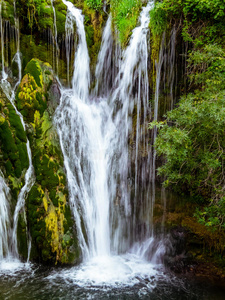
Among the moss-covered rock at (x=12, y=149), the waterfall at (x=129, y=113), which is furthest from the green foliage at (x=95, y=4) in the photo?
the moss-covered rock at (x=12, y=149)

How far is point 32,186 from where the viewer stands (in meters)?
5.96

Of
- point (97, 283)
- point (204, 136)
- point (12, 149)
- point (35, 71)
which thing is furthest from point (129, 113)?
point (97, 283)

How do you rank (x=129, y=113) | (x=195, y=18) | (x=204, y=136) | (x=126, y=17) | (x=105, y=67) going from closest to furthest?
(x=204, y=136)
(x=195, y=18)
(x=129, y=113)
(x=126, y=17)
(x=105, y=67)

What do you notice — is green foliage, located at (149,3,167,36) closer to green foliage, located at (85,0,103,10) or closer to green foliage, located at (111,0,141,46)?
green foliage, located at (111,0,141,46)

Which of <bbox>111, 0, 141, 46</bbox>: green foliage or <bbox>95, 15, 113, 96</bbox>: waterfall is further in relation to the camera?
<bbox>95, 15, 113, 96</bbox>: waterfall

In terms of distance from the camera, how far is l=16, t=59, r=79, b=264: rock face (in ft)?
18.5

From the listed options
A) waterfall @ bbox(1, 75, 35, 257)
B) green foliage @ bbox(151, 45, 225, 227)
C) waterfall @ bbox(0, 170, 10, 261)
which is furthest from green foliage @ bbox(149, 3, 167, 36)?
waterfall @ bbox(0, 170, 10, 261)

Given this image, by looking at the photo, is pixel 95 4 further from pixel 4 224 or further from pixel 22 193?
pixel 4 224

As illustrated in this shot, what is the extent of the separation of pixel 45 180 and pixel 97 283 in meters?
2.44

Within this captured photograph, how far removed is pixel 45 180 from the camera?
6.03 meters

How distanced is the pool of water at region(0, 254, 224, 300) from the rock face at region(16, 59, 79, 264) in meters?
0.38

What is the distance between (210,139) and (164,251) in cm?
305

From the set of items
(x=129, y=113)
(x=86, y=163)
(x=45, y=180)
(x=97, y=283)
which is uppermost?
(x=129, y=113)

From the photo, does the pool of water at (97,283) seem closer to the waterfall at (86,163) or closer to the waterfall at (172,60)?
the waterfall at (86,163)
